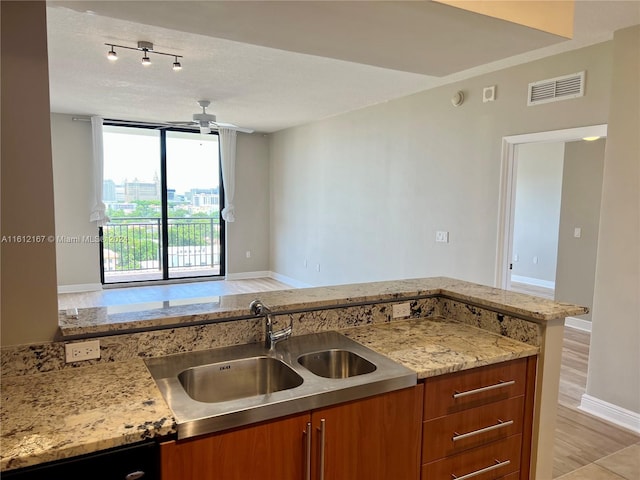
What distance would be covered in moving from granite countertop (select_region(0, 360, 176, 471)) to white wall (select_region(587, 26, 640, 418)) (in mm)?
3024

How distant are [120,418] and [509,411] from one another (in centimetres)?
151

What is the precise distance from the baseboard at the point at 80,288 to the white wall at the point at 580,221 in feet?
22.3

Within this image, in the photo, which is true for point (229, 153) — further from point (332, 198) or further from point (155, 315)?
point (155, 315)

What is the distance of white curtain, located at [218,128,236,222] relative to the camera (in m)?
7.66

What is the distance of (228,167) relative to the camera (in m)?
7.73

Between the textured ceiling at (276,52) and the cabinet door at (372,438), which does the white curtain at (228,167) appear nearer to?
the textured ceiling at (276,52)

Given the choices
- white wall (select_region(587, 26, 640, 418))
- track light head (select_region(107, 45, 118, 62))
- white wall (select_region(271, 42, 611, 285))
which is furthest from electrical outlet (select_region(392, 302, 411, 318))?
track light head (select_region(107, 45, 118, 62))

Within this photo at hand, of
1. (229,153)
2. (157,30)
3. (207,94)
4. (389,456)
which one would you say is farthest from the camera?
(229,153)

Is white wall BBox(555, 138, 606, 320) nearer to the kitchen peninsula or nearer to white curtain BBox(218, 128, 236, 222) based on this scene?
the kitchen peninsula

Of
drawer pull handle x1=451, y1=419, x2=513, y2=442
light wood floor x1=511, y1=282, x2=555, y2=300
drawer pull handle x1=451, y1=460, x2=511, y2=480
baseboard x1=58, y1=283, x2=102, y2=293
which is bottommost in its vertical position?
baseboard x1=58, y1=283, x2=102, y2=293

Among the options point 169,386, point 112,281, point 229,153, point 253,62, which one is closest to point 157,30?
point 253,62

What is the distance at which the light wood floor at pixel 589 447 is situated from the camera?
248cm

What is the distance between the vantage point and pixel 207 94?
194 inches

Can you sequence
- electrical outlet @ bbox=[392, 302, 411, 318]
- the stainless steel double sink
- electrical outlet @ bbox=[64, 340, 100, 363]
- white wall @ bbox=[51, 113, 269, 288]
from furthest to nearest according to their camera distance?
white wall @ bbox=[51, 113, 269, 288]
electrical outlet @ bbox=[392, 302, 411, 318]
electrical outlet @ bbox=[64, 340, 100, 363]
the stainless steel double sink
